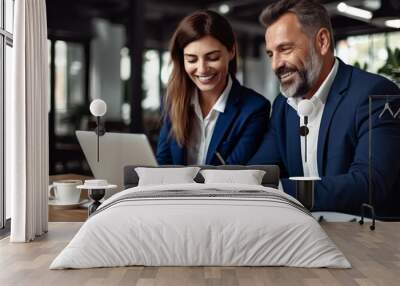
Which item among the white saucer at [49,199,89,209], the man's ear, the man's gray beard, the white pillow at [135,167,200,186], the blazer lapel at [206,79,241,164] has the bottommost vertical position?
the white saucer at [49,199,89,209]

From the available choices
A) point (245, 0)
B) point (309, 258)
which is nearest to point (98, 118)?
point (245, 0)

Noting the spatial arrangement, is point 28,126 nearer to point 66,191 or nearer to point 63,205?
point 66,191

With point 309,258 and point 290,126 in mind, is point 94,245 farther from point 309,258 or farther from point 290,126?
point 290,126

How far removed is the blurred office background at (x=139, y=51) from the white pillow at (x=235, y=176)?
84 centimetres

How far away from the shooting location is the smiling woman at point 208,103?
5.91m

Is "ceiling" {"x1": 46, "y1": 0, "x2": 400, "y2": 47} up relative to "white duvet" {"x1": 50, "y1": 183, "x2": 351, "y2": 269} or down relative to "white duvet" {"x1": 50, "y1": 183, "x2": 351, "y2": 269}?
up

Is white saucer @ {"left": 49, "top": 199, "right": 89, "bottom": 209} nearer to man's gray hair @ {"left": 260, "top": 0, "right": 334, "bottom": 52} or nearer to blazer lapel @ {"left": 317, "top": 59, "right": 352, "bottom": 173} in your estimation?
blazer lapel @ {"left": 317, "top": 59, "right": 352, "bottom": 173}

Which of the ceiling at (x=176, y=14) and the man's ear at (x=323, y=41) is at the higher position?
the ceiling at (x=176, y=14)

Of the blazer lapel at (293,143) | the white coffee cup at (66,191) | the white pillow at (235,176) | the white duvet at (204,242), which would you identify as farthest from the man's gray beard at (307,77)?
the white coffee cup at (66,191)

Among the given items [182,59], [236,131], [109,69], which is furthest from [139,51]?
[236,131]

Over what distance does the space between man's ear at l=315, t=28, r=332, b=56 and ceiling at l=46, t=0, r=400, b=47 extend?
0.32ft

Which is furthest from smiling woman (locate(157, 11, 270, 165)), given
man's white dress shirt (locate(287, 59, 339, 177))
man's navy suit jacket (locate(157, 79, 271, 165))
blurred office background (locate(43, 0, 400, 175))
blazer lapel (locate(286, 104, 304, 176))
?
man's white dress shirt (locate(287, 59, 339, 177))

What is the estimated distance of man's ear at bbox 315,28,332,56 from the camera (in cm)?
585

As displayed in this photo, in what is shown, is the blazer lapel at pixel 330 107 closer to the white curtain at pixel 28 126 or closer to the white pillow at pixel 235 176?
the white pillow at pixel 235 176
